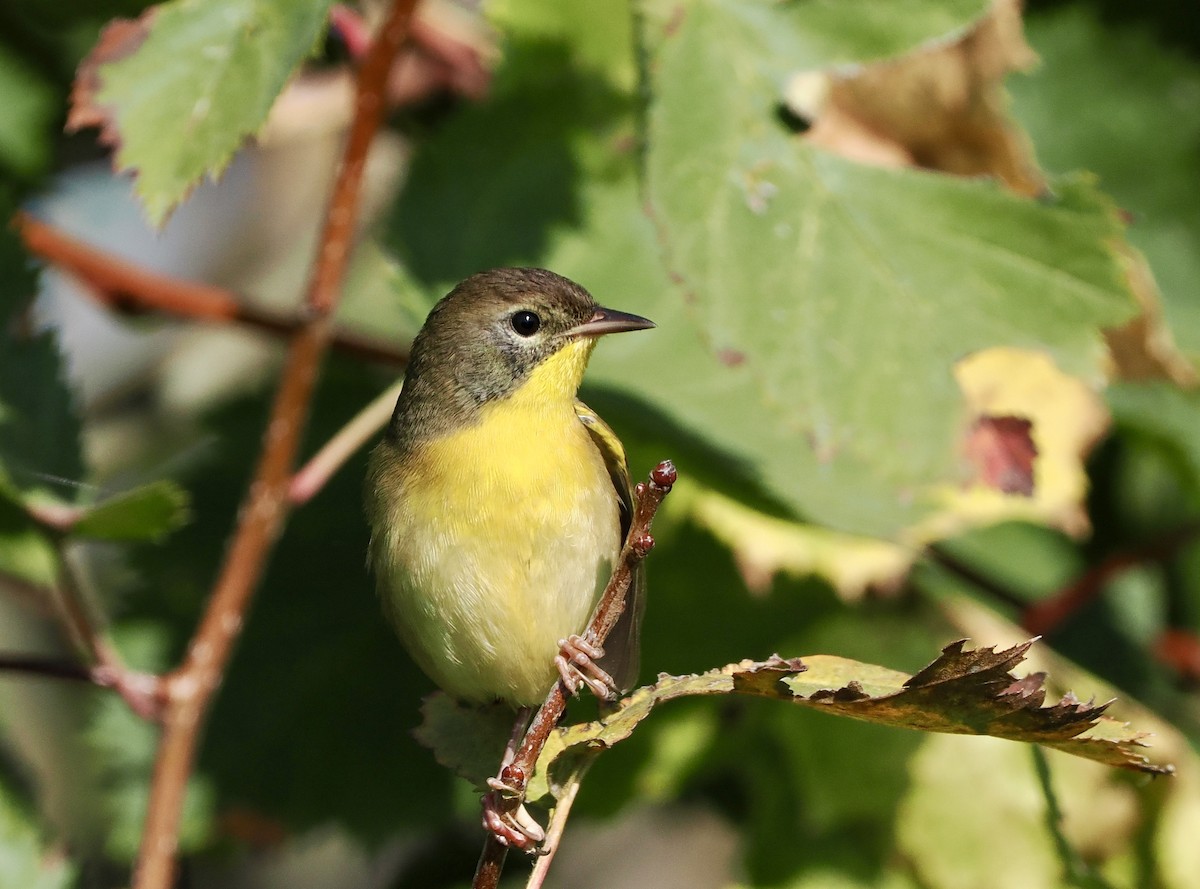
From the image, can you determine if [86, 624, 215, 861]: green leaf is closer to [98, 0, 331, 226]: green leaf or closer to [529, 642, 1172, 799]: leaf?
[98, 0, 331, 226]: green leaf

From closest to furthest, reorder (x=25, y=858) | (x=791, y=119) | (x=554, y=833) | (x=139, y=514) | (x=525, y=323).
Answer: (x=554, y=833) → (x=139, y=514) → (x=791, y=119) → (x=525, y=323) → (x=25, y=858)

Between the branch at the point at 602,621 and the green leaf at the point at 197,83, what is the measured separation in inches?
25.4

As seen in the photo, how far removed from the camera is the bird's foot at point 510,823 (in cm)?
143

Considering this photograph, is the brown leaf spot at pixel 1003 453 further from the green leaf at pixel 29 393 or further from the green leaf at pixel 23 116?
the green leaf at pixel 23 116

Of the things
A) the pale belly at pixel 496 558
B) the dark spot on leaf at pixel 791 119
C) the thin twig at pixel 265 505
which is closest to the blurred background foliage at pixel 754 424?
the dark spot on leaf at pixel 791 119

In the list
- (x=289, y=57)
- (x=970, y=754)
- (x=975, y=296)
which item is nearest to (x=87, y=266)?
(x=289, y=57)

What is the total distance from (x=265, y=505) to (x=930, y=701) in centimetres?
94

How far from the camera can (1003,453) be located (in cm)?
185

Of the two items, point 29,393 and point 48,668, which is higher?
point 29,393

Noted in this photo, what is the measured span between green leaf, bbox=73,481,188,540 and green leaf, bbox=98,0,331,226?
1.20 feet

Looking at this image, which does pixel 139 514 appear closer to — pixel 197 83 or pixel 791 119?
pixel 197 83

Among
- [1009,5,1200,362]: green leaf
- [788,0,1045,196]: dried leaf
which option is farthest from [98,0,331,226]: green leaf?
[1009,5,1200,362]: green leaf

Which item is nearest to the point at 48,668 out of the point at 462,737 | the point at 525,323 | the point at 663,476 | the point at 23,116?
the point at 462,737

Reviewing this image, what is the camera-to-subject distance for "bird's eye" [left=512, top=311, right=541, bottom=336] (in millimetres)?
2027
